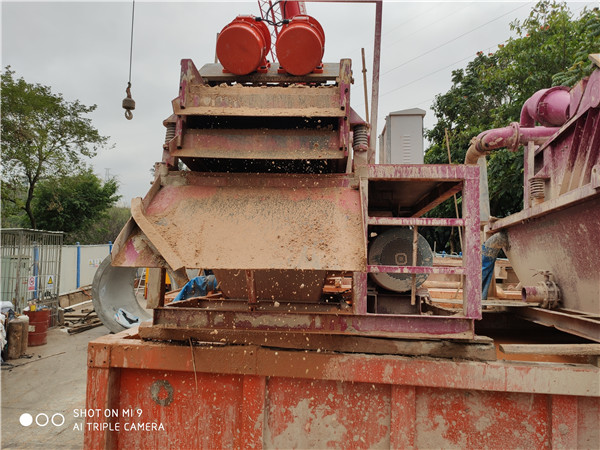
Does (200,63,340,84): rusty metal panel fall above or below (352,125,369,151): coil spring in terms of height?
above

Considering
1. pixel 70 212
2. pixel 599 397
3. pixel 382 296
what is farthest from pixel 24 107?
pixel 599 397

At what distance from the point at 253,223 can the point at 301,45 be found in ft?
3.80

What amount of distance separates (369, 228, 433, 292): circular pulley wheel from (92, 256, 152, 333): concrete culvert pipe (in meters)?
6.78

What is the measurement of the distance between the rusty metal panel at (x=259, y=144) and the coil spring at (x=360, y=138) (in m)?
0.15

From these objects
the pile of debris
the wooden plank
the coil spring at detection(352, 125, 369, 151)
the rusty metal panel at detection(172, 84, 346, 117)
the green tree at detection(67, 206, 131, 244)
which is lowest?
the pile of debris

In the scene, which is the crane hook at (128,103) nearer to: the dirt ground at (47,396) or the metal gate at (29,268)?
the dirt ground at (47,396)

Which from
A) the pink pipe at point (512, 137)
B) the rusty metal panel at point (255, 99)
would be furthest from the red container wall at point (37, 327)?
the pink pipe at point (512, 137)

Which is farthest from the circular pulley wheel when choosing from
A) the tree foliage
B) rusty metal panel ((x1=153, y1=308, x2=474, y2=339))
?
the tree foliage

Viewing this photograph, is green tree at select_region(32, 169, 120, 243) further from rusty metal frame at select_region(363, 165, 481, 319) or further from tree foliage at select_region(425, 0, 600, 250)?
rusty metal frame at select_region(363, 165, 481, 319)

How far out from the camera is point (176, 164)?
252cm

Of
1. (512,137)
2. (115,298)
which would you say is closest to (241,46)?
(512,137)

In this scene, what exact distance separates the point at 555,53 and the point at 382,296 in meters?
10.4

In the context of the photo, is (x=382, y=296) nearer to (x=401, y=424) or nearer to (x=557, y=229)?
(x=401, y=424)

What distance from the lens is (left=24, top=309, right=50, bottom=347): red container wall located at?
775 centimetres
